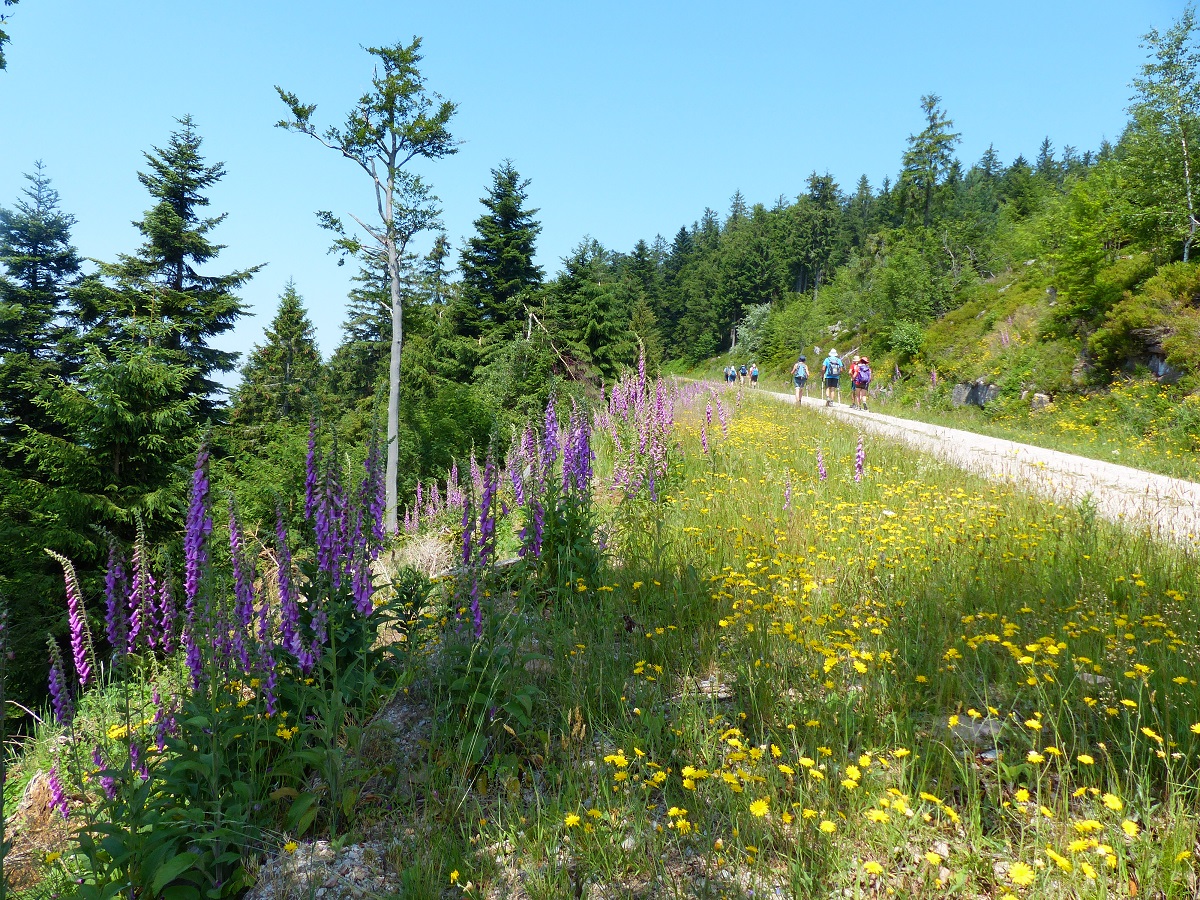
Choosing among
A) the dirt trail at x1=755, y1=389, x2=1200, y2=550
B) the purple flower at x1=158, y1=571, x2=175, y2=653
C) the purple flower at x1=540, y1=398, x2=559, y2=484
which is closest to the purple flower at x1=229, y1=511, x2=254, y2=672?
the purple flower at x1=158, y1=571, x2=175, y2=653

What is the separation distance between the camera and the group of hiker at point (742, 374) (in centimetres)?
3086

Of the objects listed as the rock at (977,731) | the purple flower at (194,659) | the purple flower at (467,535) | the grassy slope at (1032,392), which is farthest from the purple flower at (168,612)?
the grassy slope at (1032,392)

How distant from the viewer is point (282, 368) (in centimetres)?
4116

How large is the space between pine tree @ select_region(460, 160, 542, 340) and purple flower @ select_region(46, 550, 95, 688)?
29.8 meters

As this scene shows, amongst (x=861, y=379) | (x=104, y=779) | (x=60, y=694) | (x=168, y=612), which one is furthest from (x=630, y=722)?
(x=861, y=379)

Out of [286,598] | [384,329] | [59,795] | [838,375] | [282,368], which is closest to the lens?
[286,598]

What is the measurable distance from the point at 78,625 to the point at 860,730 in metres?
4.02

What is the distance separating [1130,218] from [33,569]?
27.5 m

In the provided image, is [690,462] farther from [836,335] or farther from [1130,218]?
[836,335]

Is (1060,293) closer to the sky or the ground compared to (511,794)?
closer to the sky

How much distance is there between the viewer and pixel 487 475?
379 centimetres

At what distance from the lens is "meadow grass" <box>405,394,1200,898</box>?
2285mm

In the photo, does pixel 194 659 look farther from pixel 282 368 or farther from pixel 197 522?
pixel 282 368

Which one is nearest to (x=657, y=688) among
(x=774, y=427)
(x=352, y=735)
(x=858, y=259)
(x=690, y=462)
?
(x=352, y=735)
